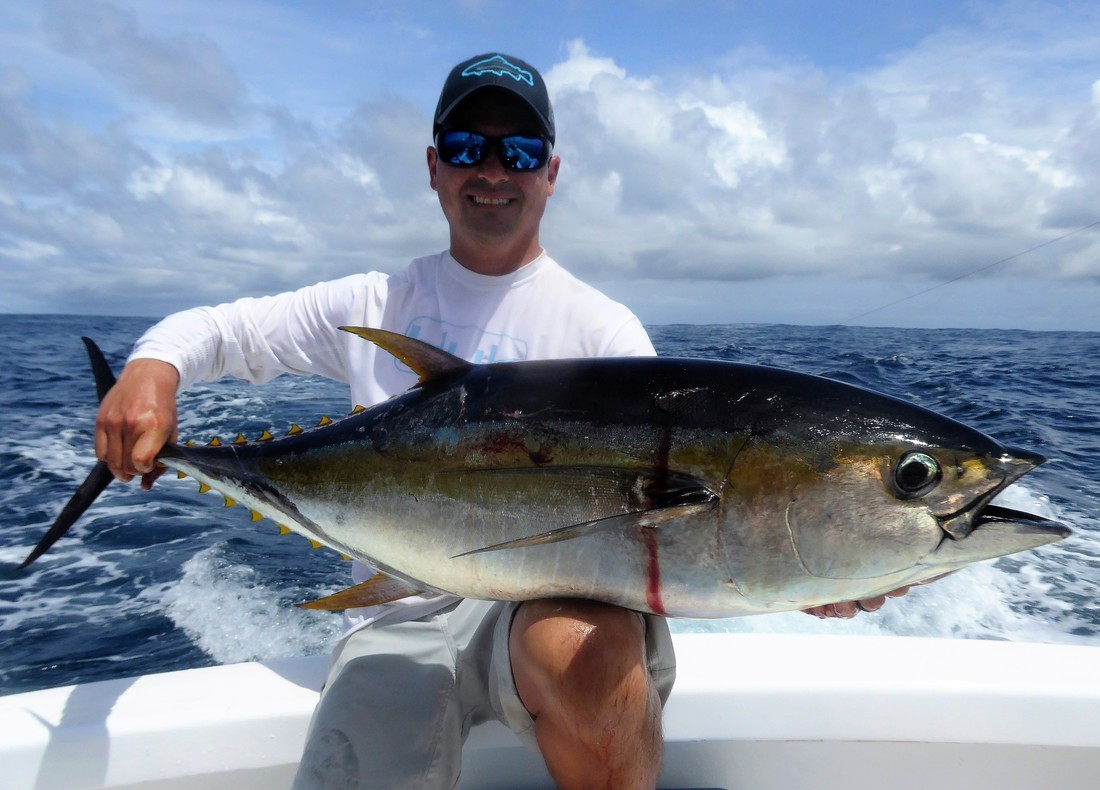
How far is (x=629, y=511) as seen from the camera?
1447 millimetres

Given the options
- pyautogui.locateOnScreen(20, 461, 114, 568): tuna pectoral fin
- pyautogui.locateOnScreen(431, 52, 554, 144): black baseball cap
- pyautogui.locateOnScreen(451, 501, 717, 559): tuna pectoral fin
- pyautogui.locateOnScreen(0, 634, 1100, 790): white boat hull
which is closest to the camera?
pyautogui.locateOnScreen(451, 501, 717, 559): tuna pectoral fin

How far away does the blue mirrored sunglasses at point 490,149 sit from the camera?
2361mm

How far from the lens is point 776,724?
2.19 meters

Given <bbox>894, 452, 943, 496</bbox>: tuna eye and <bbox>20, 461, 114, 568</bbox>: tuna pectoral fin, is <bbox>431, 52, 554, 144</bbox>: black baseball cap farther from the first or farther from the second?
<bbox>894, 452, 943, 496</bbox>: tuna eye

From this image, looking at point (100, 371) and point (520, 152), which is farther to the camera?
point (520, 152)

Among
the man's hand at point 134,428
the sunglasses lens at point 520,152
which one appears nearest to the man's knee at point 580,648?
the man's hand at point 134,428

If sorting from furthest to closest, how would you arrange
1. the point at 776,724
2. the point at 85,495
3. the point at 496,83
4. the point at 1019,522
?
the point at 496,83, the point at 776,724, the point at 85,495, the point at 1019,522

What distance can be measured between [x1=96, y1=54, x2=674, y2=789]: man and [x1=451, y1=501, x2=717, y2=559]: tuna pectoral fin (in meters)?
0.22

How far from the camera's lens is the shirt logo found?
234cm

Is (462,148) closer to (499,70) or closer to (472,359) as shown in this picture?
(499,70)

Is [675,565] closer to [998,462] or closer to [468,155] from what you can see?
[998,462]

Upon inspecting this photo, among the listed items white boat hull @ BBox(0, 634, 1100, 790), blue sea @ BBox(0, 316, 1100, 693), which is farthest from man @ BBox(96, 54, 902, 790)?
blue sea @ BBox(0, 316, 1100, 693)

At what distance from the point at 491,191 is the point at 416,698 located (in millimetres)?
1569

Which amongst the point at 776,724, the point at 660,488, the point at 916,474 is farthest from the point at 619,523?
the point at 776,724
